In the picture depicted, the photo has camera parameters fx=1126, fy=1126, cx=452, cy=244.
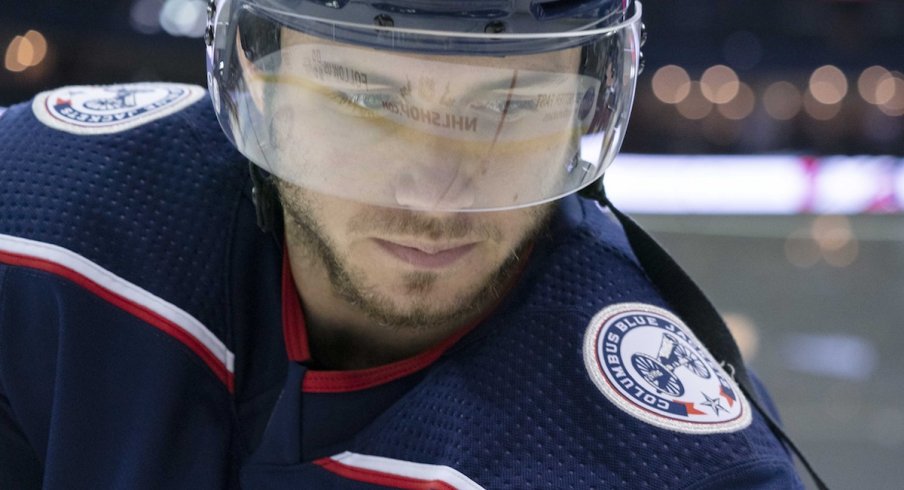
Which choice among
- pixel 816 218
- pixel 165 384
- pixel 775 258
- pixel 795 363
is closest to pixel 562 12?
pixel 165 384

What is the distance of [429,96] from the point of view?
36.3 inches

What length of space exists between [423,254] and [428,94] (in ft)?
0.52

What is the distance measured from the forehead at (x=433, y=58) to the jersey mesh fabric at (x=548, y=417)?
0.68 ft

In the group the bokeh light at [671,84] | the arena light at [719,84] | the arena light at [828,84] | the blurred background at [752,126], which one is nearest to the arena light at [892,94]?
the blurred background at [752,126]

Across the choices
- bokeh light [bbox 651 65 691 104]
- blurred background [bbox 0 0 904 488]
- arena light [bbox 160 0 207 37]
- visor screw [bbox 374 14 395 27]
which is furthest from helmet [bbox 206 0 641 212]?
bokeh light [bbox 651 65 691 104]

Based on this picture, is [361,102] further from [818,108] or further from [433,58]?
[818,108]

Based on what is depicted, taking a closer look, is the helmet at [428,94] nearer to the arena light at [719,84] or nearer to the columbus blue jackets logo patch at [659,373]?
the columbus blue jackets logo patch at [659,373]

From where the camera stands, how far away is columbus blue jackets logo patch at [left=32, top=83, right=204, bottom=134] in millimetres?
1211

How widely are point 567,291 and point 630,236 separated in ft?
0.42

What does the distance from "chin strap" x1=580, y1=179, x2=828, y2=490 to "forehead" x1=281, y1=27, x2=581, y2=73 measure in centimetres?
20

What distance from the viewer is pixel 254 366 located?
3.75 ft

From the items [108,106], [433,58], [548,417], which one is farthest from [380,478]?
[108,106]

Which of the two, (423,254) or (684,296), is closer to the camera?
(423,254)

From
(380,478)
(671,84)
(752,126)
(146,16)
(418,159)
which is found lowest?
(752,126)
